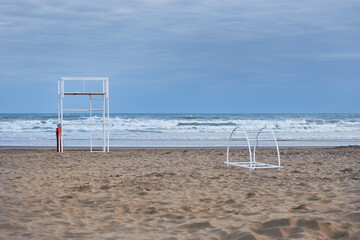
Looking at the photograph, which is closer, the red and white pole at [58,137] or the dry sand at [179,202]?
the dry sand at [179,202]

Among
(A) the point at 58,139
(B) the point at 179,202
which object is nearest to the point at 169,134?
(A) the point at 58,139

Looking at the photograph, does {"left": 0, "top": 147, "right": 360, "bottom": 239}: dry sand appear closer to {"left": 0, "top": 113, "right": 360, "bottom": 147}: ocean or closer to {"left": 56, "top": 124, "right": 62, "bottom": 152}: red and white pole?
{"left": 56, "top": 124, "right": 62, "bottom": 152}: red and white pole

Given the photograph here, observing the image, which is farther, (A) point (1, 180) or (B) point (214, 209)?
(A) point (1, 180)

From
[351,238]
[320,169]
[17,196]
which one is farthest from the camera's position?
[320,169]

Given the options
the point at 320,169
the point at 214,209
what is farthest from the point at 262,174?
the point at 214,209

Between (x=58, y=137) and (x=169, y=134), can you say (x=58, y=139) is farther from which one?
(x=169, y=134)

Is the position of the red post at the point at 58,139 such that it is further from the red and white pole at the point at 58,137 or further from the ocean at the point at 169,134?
the ocean at the point at 169,134

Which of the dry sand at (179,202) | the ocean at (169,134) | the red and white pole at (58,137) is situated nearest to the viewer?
the dry sand at (179,202)

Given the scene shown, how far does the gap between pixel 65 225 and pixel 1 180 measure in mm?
3806

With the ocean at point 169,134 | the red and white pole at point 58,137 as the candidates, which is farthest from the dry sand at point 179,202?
the ocean at point 169,134

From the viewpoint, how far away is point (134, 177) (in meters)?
8.59

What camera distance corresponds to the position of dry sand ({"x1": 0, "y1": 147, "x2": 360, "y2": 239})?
15.0 feet

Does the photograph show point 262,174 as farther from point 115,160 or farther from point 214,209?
point 115,160

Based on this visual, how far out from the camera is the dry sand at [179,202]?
A: 4.57 m
